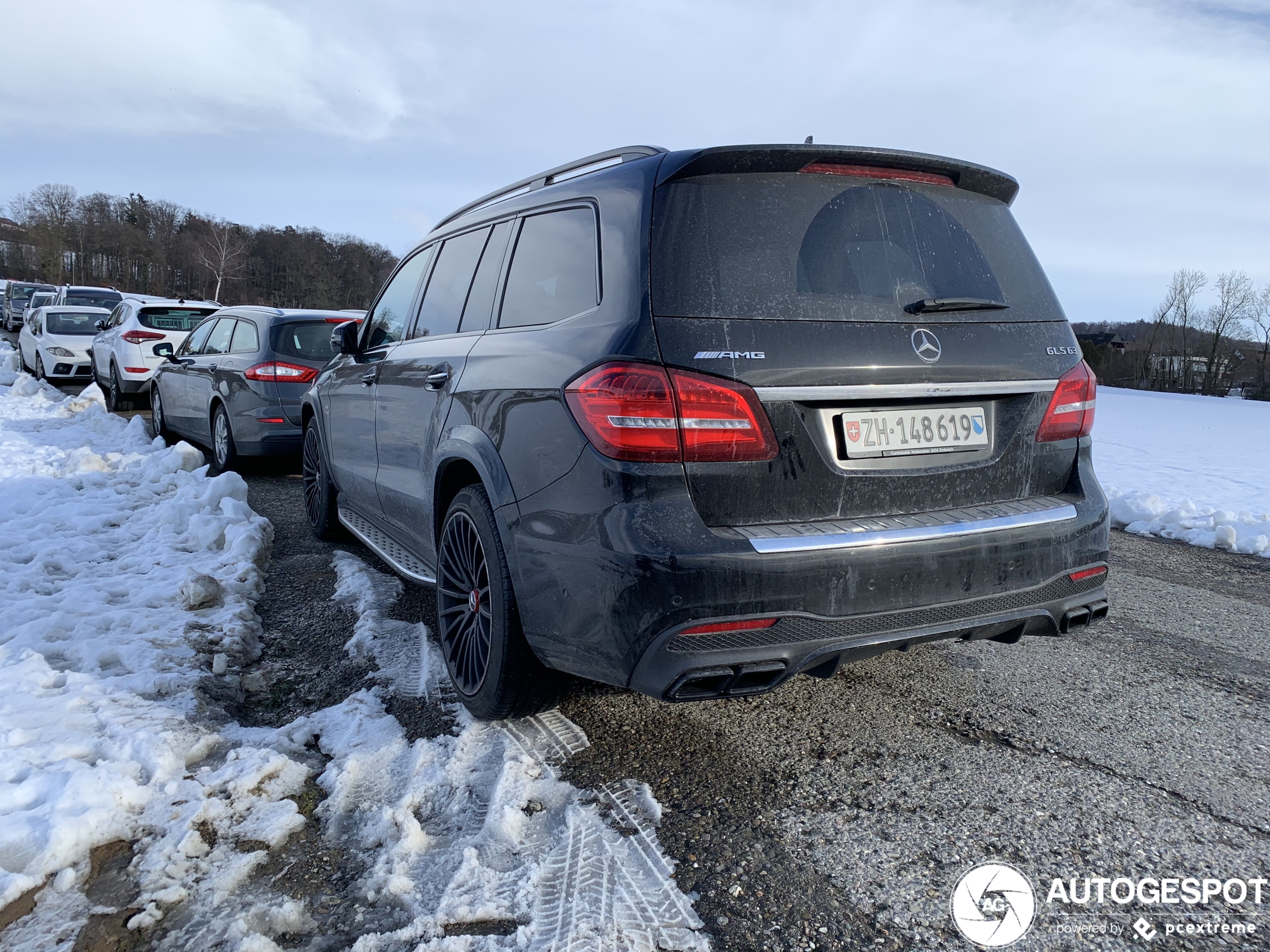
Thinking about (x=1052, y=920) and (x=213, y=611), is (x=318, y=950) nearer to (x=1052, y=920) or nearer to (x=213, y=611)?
(x=1052, y=920)

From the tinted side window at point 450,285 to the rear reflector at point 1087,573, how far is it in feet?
8.32

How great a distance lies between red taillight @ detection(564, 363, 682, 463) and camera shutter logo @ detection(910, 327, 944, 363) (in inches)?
31.5

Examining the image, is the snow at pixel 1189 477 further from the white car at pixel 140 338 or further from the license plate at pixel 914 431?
the white car at pixel 140 338

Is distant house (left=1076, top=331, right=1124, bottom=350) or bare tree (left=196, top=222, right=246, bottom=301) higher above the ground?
bare tree (left=196, top=222, right=246, bottom=301)

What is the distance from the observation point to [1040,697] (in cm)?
341

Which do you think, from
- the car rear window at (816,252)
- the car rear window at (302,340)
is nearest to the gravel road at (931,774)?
the car rear window at (816,252)

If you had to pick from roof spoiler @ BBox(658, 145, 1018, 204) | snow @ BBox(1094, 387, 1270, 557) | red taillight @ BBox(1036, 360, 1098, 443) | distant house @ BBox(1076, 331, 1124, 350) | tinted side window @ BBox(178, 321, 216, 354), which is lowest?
snow @ BBox(1094, 387, 1270, 557)

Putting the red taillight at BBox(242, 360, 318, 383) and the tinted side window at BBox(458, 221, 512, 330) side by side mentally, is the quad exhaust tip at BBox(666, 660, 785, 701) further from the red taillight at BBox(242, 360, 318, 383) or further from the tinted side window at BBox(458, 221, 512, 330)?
the red taillight at BBox(242, 360, 318, 383)

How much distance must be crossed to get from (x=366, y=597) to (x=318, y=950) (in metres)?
2.71

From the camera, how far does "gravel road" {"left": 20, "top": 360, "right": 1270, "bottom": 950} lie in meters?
2.13

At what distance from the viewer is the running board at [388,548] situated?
153 inches

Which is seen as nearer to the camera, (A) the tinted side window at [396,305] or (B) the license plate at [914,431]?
(B) the license plate at [914,431]

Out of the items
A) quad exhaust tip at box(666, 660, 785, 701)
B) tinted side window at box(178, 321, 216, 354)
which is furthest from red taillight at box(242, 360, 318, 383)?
quad exhaust tip at box(666, 660, 785, 701)

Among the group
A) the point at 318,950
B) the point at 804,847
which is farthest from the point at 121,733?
the point at 804,847
